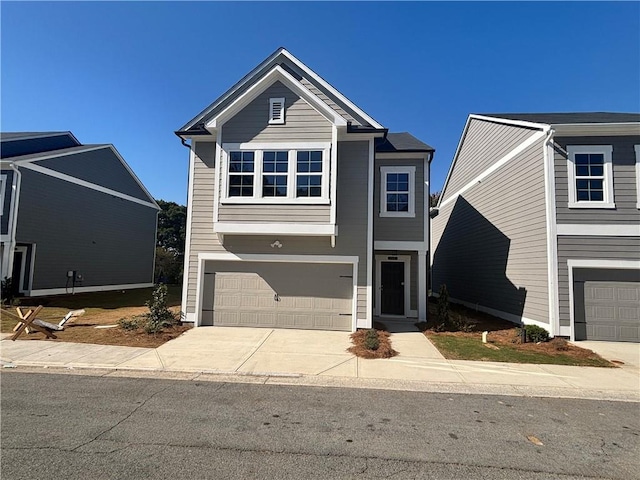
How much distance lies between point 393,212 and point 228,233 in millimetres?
6102

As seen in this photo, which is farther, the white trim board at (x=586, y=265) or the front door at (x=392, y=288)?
the front door at (x=392, y=288)

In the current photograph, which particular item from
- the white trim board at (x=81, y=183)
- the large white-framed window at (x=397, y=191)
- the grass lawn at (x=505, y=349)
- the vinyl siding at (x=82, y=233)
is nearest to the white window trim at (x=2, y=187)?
the vinyl siding at (x=82, y=233)

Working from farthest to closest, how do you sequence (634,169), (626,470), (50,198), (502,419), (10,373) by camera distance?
(50,198)
(634,169)
(10,373)
(502,419)
(626,470)

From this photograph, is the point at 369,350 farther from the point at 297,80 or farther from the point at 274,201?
the point at 297,80

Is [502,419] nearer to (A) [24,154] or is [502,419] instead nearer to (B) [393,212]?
(B) [393,212]

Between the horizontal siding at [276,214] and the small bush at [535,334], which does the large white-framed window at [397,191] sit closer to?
the horizontal siding at [276,214]

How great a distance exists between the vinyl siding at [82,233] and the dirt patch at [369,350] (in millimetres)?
16971

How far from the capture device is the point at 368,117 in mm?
11234

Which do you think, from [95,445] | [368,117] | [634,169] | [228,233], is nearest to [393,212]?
[368,117]

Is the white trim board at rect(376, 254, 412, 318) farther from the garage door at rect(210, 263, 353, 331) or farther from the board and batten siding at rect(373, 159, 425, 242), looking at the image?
A: the garage door at rect(210, 263, 353, 331)

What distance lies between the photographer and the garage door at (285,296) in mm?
10977

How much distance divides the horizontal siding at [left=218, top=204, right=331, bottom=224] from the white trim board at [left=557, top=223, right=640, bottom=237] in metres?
7.18

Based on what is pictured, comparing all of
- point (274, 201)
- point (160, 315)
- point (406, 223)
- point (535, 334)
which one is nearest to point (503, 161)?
point (406, 223)

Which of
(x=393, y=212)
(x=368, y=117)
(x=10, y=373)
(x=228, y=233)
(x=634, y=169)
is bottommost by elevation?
(x=10, y=373)
